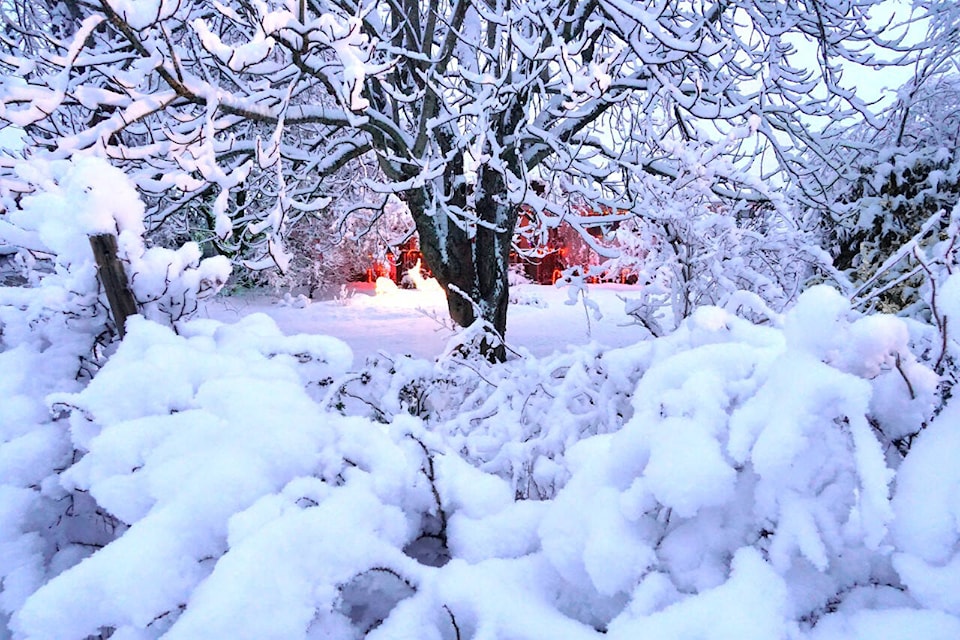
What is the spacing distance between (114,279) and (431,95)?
3893 mm

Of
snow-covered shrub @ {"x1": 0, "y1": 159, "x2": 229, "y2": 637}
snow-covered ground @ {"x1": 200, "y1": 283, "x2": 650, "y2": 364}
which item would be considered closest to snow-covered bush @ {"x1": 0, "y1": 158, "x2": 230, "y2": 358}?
snow-covered shrub @ {"x1": 0, "y1": 159, "x2": 229, "y2": 637}

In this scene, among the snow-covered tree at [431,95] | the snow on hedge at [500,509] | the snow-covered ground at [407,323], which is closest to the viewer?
the snow on hedge at [500,509]

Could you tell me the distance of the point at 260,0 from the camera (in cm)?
298

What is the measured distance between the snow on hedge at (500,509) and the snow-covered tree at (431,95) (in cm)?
167

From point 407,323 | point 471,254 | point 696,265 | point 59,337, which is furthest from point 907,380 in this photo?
point 407,323

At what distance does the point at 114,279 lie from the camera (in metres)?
1.62

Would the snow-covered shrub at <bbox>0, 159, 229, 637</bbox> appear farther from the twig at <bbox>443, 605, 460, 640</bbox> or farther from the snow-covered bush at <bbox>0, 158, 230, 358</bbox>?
the twig at <bbox>443, 605, 460, 640</bbox>

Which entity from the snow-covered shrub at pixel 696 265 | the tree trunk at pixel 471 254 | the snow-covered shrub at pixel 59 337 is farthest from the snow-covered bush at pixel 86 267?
the tree trunk at pixel 471 254

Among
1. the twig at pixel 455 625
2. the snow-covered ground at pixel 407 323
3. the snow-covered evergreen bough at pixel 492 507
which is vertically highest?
the snow-covered evergreen bough at pixel 492 507

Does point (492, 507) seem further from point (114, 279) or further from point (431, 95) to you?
point (431, 95)

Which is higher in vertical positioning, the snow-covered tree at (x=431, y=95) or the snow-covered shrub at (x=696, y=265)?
the snow-covered tree at (x=431, y=95)

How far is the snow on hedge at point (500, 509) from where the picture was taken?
771 mm

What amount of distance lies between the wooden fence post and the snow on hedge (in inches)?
8.2

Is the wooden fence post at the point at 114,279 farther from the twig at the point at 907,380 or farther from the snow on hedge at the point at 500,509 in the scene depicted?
the twig at the point at 907,380
